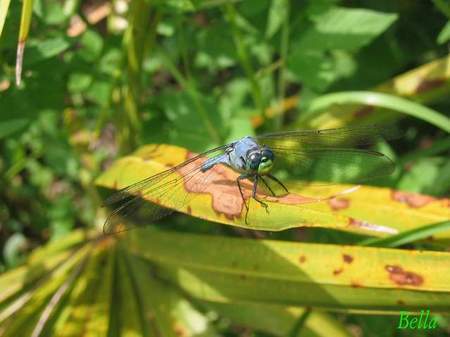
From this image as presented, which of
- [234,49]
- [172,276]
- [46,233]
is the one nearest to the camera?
[172,276]

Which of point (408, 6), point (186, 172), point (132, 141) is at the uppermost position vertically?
point (408, 6)

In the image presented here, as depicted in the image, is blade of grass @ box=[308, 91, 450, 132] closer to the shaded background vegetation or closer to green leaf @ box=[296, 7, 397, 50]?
the shaded background vegetation

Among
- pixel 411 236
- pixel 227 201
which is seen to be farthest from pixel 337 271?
pixel 227 201

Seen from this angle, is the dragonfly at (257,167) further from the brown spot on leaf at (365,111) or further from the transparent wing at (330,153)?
the brown spot on leaf at (365,111)

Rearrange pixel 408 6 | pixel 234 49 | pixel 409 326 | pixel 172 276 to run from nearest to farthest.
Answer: pixel 409 326, pixel 172 276, pixel 234 49, pixel 408 6

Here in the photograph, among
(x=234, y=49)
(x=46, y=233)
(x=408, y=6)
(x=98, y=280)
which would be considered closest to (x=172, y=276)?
(x=98, y=280)

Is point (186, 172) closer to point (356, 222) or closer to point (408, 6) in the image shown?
point (356, 222)

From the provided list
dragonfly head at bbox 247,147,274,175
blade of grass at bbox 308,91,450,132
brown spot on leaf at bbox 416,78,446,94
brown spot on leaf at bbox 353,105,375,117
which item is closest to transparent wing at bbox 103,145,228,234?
dragonfly head at bbox 247,147,274,175
